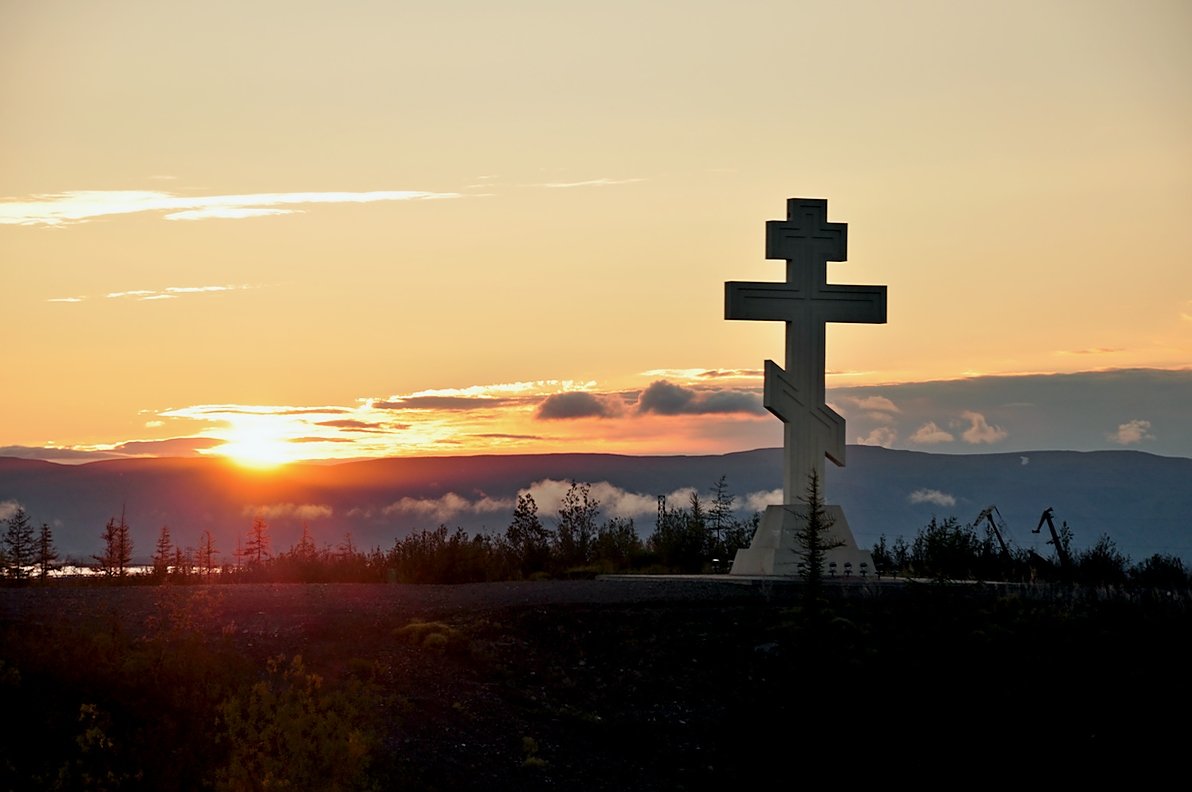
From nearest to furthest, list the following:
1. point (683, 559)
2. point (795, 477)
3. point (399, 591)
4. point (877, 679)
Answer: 1. point (877, 679)
2. point (399, 591)
3. point (795, 477)
4. point (683, 559)

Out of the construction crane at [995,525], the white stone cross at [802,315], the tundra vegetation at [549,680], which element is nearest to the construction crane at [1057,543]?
the construction crane at [995,525]

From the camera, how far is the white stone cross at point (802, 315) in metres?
23.6

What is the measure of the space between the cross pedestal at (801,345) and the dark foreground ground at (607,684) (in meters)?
4.05

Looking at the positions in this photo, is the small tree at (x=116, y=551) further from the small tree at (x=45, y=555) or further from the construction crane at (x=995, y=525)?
the construction crane at (x=995, y=525)

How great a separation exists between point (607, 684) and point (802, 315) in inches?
369

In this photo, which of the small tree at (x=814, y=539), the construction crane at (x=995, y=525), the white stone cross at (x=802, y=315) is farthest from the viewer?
the construction crane at (x=995, y=525)

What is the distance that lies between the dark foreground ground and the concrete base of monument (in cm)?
339

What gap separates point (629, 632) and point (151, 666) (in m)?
5.58

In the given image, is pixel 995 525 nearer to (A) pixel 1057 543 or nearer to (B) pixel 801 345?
(A) pixel 1057 543

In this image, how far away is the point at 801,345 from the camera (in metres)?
23.7

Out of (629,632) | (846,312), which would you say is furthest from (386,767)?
(846,312)

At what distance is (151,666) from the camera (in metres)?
13.8

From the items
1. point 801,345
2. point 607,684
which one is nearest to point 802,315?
point 801,345

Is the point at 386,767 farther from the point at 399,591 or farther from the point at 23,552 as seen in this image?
the point at 23,552
